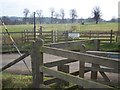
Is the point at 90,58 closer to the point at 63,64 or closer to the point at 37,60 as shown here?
the point at 37,60

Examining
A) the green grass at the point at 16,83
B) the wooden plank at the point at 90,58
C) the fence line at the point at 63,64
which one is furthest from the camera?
the green grass at the point at 16,83

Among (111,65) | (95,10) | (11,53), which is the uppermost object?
(95,10)

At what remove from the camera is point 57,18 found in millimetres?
50438

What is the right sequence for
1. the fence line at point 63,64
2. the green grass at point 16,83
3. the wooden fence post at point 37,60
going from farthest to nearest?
the green grass at point 16,83 → the wooden fence post at point 37,60 → the fence line at point 63,64

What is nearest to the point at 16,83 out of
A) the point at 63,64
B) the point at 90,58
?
the point at 63,64

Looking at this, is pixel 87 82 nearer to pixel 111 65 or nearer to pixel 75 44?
pixel 111 65

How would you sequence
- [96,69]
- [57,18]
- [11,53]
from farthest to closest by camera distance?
[57,18]
[11,53]
[96,69]

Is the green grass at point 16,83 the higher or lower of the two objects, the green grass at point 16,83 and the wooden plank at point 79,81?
the lower

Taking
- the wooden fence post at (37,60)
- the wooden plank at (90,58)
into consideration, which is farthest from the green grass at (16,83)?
the wooden plank at (90,58)

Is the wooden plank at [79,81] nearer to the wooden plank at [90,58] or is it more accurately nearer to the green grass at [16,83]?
the wooden plank at [90,58]

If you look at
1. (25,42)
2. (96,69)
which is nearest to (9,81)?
(96,69)

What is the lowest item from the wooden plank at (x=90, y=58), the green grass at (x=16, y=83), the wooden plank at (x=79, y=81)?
the green grass at (x=16, y=83)

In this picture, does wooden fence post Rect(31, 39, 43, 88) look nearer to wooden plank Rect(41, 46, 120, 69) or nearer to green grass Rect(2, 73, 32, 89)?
wooden plank Rect(41, 46, 120, 69)

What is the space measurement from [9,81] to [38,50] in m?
2.16
